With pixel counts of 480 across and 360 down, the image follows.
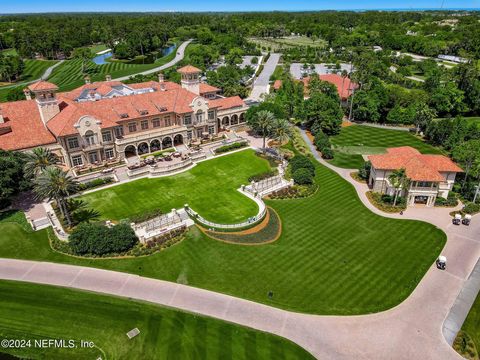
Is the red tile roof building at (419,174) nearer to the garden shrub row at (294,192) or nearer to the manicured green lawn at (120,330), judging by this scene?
the garden shrub row at (294,192)

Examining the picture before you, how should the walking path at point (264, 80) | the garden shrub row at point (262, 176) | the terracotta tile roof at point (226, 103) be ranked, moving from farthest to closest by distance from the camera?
the walking path at point (264, 80) < the terracotta tile roof at point (226, 103) < the garden shrub row at point (262, 176)

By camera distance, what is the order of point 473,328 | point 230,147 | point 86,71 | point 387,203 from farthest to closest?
point 86,71
point 230,147
point 387,203
point 473,328

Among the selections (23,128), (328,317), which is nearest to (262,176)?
(328,317)

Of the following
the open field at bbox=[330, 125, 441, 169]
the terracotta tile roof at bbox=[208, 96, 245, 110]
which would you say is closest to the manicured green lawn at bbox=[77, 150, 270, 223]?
the open field at bbox=[330, 125, 441, 169]

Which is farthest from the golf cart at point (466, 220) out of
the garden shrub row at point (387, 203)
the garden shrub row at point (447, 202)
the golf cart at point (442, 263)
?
the golf cart at point (442, 263)

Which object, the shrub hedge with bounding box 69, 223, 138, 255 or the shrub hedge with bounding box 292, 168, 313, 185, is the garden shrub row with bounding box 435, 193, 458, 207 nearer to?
the shrub hedge with bounding box 292, 168, 313, 185

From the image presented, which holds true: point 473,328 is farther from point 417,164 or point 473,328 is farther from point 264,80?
point 264,80
